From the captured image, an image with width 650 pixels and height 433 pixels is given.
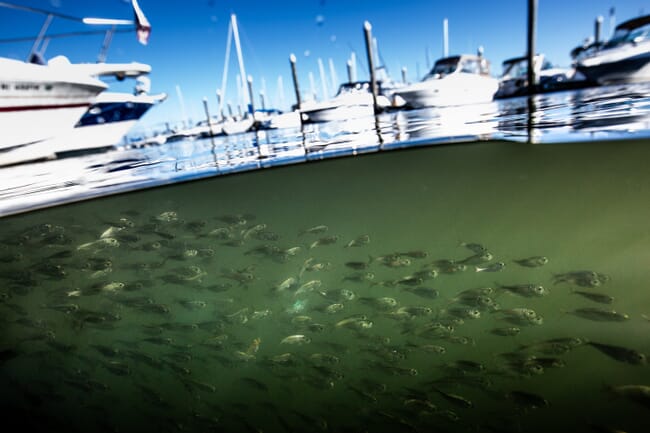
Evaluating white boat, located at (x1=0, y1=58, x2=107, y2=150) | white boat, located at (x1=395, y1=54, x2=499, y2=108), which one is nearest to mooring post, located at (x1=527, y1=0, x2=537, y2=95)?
white boat, located at (x1=395, y1=54, x2=499, y2=108)

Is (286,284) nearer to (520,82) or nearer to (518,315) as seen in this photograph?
(518,315)

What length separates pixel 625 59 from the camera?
1686 centimetres

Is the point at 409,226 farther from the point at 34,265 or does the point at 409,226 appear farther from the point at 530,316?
the point at 34,265

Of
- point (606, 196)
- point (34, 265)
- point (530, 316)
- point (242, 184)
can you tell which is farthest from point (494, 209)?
point (34, 265)

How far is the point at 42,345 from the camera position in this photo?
29.0 feet

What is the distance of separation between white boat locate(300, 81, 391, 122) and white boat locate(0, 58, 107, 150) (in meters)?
12.1

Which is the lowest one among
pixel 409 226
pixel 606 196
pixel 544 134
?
pixel 409 226

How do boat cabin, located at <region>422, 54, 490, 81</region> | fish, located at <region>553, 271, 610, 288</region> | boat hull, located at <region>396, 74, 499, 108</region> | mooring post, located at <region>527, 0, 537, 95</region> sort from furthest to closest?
boat cabin, located at <region>422, 54, 490, 81</region>
boat hull, located at <region>396, 74, 499, 108</region>
mooring post, located at <region>527, 0, 537, 95</region>
fish, located at <region>553, 271, 610, 288</region>

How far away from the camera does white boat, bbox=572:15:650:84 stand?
16.7 meters

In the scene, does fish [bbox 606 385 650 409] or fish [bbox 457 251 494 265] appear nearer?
fish [bbox 606 385 650 409]

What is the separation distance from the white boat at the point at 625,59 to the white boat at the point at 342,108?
11.2 meters

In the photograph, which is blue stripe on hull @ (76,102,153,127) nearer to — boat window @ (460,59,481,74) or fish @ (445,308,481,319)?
fish @ (445,308,481,319)

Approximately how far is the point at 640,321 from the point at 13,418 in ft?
36.5

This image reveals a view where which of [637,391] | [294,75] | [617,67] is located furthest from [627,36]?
[637,391]
